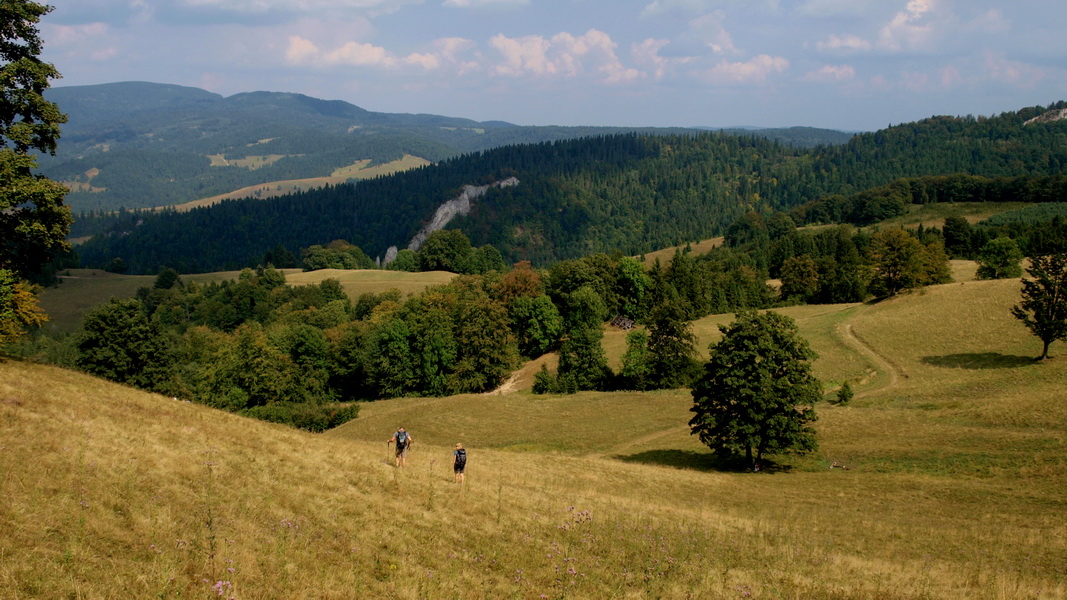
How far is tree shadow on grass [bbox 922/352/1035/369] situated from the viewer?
5844cm

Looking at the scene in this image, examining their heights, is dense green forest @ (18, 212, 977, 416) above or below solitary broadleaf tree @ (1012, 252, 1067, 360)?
below

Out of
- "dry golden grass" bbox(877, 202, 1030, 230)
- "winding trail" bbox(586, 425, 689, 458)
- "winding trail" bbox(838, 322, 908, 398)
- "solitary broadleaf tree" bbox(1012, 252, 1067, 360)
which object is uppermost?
"dry golden grass" bbox(877, 202, 1030, 230)

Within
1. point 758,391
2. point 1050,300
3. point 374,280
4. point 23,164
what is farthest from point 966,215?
point 23,164

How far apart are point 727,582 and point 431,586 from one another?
835 centimetres

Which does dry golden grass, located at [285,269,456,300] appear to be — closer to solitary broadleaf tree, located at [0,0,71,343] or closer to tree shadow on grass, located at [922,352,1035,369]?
tree shadow on grass, located at [922,352,1035,369]

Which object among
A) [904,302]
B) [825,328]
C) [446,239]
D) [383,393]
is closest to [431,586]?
[383,393]

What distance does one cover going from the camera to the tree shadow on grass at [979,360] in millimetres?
58438

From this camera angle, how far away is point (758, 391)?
3816cm

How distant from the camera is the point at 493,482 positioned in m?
26.7

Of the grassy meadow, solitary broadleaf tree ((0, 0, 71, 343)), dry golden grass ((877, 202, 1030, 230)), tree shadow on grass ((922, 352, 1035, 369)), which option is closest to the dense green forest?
tree shadow on grass ((922, 352, 1035, 369))

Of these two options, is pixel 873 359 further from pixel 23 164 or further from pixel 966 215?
pixel 966 215

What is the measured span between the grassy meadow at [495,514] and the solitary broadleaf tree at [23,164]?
10.7ft

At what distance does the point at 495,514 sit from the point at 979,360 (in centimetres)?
6156

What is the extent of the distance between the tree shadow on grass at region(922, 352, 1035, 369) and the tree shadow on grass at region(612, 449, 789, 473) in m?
33.7
